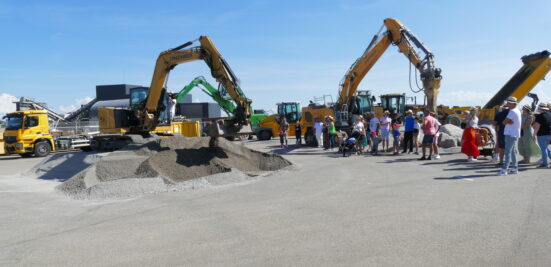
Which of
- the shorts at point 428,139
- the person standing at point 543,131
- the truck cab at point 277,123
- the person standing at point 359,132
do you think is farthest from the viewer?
the truck cab at point 277,123

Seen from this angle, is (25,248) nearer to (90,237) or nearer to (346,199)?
(90,237)

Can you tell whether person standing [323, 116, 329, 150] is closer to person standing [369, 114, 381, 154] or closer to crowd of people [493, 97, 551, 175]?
person standing [369, 114, 381, 154]

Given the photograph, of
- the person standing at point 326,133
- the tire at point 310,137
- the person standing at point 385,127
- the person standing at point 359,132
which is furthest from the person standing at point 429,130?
the tire at point 310,137

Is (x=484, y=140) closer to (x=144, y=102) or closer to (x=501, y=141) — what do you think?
(x=501, y=141)

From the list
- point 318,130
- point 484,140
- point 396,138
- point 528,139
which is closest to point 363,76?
point 318,130

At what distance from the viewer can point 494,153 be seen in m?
11.8

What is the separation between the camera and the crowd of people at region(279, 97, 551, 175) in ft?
30.0

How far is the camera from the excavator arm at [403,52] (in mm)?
17703

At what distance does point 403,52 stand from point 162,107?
11877 millimetres

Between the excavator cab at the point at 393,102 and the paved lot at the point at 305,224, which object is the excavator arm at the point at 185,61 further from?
the excavator cab at the point at 393,102

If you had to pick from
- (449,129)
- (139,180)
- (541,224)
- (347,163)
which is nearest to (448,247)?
(541,224)

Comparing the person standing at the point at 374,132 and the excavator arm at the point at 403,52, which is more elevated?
the excavator arm at the point at 403,52

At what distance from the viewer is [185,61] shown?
15.5 metres

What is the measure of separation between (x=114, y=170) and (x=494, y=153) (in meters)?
11.2
